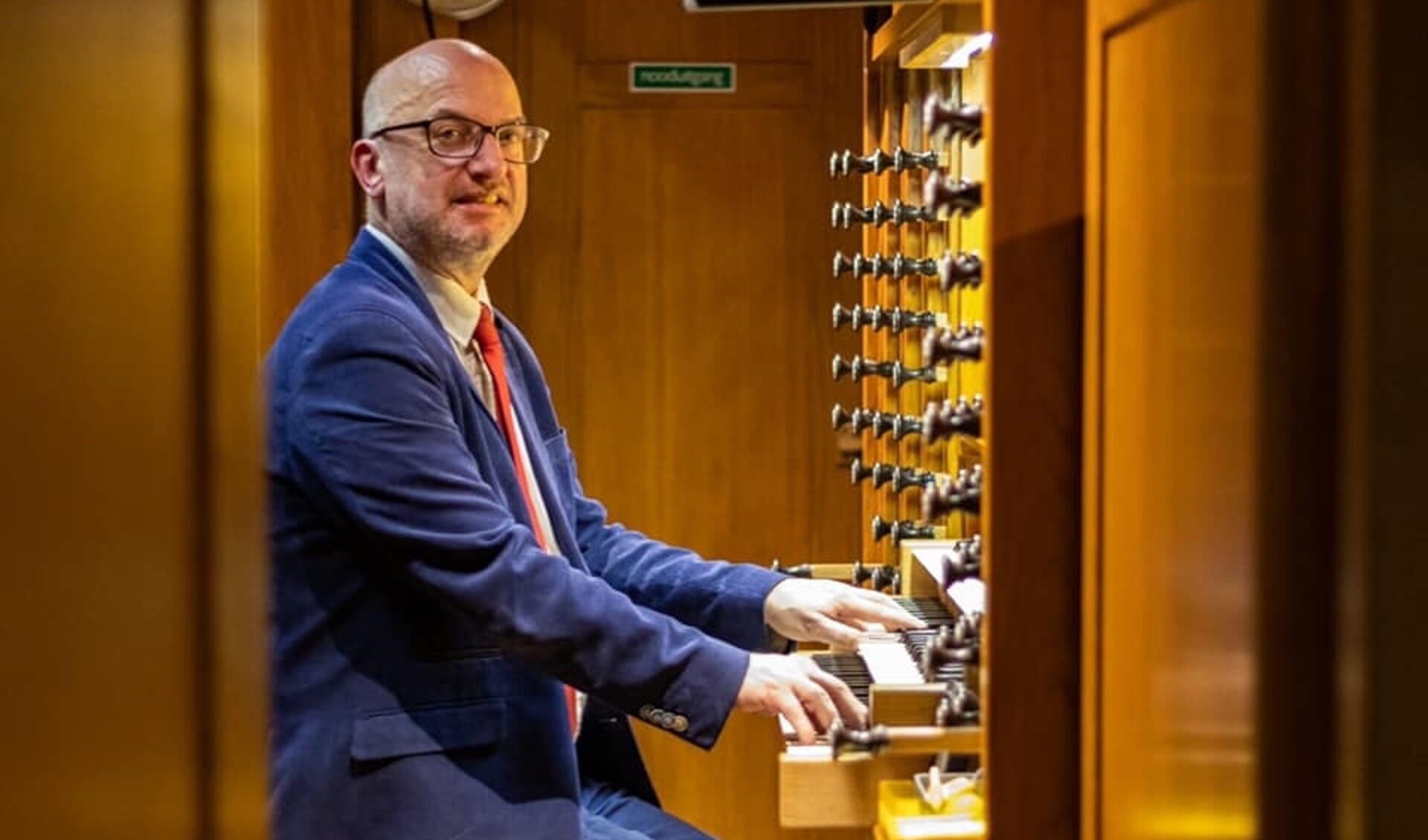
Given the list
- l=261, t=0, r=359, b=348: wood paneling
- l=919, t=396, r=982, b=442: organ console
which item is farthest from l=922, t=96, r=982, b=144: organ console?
l=261, t=0, r=359, b=348: wood paneling

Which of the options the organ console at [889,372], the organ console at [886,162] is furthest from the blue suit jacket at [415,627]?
the organ console at [886,162]

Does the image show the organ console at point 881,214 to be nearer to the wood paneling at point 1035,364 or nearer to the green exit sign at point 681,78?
the wood paneling at point 1035,364

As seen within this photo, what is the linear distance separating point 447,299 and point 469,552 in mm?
456

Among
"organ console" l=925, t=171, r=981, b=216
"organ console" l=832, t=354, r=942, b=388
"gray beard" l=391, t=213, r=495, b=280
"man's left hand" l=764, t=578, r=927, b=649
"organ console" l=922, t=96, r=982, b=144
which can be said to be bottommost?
"man's left hand" l=764, t=578, r=927, b=649

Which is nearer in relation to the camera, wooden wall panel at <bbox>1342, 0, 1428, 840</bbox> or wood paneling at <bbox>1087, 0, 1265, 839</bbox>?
wooden wall panel at <bbox>1342, 0, 1428, 840</bbox>

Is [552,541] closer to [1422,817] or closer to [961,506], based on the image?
[961,506]

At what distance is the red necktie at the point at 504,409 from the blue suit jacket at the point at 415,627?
17 cm

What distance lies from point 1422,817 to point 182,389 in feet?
2.20

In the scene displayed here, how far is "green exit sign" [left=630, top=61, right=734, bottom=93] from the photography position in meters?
4.00

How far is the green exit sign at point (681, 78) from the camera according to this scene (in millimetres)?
4004

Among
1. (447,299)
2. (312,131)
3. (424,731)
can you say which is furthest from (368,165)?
(312,131)

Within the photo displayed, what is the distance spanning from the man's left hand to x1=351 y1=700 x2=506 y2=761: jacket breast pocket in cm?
44

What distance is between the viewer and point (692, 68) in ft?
13.2

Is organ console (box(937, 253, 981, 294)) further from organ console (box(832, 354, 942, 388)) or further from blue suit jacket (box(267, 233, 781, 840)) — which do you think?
organ console (box(832, 354, 942, 388))
